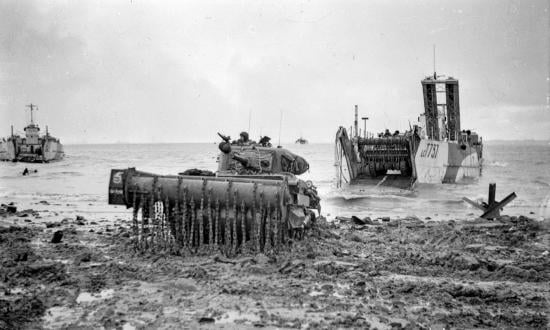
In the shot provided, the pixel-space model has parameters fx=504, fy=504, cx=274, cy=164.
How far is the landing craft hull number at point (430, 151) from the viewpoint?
74.7 ft

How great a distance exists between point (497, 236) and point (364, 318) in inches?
251

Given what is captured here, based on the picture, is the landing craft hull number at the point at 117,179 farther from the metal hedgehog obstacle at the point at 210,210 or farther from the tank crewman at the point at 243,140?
the tank crewman at the point at 243,140

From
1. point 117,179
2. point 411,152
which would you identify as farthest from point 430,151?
point 117,179

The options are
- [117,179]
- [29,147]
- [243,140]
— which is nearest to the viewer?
[117,179]

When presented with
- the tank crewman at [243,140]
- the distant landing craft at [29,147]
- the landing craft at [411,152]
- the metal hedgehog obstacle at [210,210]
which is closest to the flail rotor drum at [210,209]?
the metal hedgehog obstacle at [210,210]

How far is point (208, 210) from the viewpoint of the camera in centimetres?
815

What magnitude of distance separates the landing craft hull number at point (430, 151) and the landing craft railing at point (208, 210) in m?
15.6

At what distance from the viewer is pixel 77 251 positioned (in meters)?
8.51

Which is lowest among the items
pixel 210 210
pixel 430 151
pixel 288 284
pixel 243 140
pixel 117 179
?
pixel 288 284

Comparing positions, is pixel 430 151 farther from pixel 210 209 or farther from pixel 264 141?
pixel 210 209

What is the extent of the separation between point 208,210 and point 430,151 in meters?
17.6

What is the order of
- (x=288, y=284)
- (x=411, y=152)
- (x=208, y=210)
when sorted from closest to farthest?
(x=288, y=284), (x=208, y=210), (x=411, y=152)

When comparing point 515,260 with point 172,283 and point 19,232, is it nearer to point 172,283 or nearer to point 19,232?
point 172,283

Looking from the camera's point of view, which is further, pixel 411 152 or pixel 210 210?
pixel 411 152
